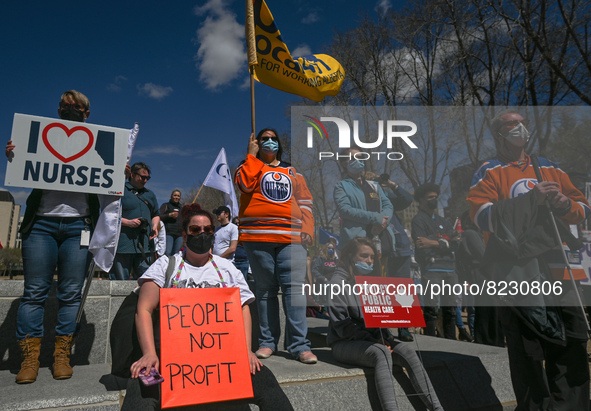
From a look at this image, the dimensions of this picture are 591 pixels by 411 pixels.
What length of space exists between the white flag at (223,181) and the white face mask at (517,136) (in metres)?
4.83

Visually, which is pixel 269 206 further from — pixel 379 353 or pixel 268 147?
pixel 379 353

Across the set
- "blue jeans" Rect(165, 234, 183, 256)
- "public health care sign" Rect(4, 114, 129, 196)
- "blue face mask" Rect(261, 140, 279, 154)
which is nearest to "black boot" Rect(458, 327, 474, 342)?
"blue face mask" Rect(261, 140, 279, 154)

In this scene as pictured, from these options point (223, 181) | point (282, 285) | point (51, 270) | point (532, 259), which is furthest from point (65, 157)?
point (223, 181)

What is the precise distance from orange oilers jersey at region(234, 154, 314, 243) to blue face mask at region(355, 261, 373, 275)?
51 centimetres

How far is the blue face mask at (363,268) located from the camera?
10.6 ft

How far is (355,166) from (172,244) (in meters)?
4.34

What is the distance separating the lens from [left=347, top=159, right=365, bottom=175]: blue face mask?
10.8 feet

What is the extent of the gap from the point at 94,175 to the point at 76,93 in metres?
0.66

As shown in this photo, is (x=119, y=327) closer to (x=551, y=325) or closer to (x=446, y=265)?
(x=446, y=265)

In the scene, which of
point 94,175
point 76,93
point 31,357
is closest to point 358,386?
point 31,357

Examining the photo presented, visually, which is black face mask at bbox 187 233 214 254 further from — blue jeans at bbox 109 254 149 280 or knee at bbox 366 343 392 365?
blue jeans at bbox 109 254 149 280

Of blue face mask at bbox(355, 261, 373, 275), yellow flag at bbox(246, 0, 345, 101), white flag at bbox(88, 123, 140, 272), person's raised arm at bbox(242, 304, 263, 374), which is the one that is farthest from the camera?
yellow flag at bbox(246, 0, 345, 101)

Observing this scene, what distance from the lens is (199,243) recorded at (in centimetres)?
277

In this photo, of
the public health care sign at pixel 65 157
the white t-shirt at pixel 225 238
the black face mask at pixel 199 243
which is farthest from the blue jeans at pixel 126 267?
the black face mask at pixel 199 243
